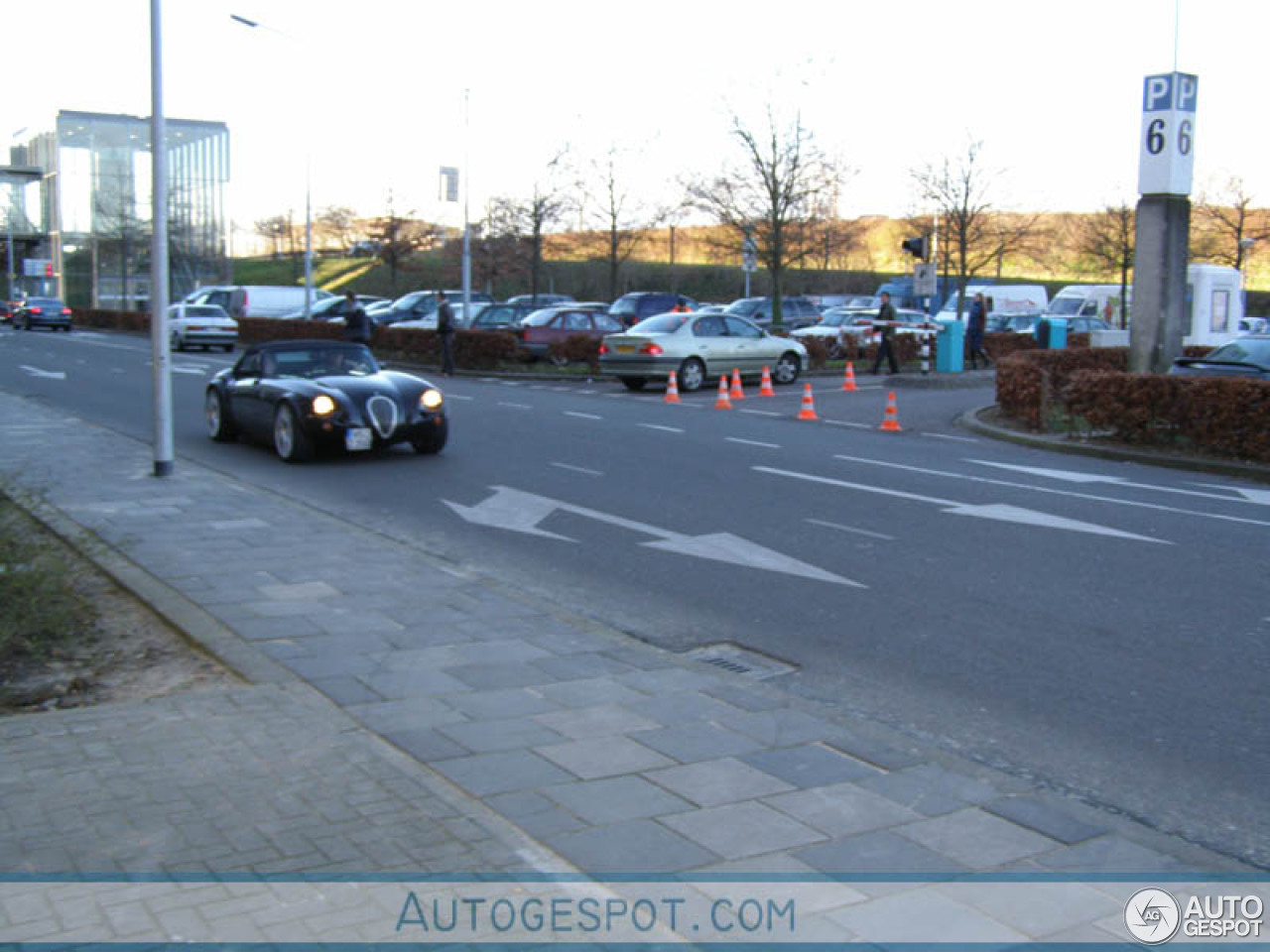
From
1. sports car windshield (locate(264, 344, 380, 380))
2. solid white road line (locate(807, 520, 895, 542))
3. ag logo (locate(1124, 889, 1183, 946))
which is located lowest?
ag logo (locate(1124, 889, 1183, 946))

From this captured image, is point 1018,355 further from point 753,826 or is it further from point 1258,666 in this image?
point 753,826

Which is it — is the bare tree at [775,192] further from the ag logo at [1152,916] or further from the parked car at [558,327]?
the ag logo at [1152,916]

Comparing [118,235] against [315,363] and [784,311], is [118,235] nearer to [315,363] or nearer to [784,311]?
[784,311]

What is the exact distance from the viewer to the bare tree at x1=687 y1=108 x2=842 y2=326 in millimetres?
39062

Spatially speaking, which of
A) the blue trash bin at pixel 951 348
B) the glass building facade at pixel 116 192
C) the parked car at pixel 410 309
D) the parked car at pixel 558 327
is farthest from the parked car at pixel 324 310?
the glass building facade at pixel 116 192

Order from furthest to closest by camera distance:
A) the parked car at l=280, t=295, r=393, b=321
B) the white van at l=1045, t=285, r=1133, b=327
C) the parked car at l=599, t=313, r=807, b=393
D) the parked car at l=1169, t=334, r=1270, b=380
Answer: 1. the parked car at l=280, t=295, r=393, b=321
2. the white van at l=1045, t=285, r=1133, b=327
3. the parked car at l=599, t=313, r=807, b=393
4. the parked car at l=1169, t=334, r=1270, b=380

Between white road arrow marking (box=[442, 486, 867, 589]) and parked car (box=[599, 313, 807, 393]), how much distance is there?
12.1 metres

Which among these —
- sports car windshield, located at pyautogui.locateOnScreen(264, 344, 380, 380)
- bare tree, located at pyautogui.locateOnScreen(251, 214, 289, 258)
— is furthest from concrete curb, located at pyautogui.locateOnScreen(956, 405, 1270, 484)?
bare tree, located at pyautogui.locateOnScreen(251, 214, 289, 258)

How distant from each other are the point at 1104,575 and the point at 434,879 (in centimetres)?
595

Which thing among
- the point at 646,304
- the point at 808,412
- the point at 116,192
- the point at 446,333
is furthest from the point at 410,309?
the point at 116,192

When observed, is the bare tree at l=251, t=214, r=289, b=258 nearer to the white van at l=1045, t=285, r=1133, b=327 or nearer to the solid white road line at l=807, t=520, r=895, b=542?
the white van at l=1045, t=285, r=1133, b=327

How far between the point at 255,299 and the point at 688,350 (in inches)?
1228

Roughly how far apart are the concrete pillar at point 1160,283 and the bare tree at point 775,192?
1972 centimetres

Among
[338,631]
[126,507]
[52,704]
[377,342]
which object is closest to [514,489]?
[126,507]
